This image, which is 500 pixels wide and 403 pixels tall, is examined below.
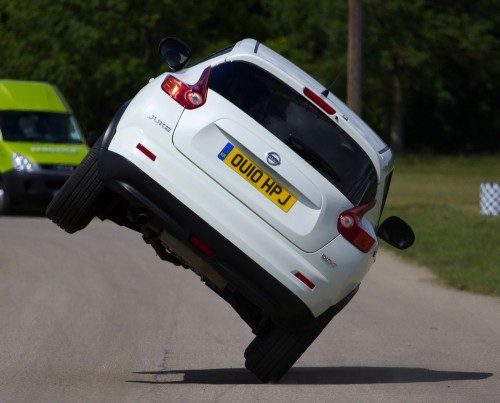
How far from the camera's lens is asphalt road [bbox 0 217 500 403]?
856 cm

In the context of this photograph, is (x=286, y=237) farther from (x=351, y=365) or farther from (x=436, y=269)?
(x=436, y=269)

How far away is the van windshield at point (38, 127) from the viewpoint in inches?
984

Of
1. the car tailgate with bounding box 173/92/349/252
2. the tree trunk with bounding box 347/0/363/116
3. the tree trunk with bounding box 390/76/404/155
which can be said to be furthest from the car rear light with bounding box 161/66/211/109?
the tree trunk with bounding box 390/76/404/155

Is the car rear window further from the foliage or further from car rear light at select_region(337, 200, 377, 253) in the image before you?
the foliage

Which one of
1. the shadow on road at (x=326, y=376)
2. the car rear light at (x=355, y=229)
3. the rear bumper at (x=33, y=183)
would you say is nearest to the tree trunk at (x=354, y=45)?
the rear bumper at (x=33, y=183)

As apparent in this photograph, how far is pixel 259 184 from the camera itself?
8438 mm

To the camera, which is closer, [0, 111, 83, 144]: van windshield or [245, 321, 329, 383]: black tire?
[245, 321, 329, 383]: black tire

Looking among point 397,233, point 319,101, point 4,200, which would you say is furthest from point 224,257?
point 4,200

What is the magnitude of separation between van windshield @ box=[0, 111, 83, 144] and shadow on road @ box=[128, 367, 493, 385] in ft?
52.1

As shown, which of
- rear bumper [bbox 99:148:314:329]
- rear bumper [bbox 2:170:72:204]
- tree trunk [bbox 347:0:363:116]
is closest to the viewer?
rear bumper [bbox 99:148:314:329]

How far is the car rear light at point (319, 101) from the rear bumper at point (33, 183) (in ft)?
51.2

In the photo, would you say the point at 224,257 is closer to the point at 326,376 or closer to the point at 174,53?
the point at 326,376

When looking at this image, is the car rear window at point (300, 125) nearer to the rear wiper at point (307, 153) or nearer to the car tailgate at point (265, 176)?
the rear wiper at point (307, 153)

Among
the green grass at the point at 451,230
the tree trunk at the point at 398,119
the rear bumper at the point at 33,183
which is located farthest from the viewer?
the tree trunk at the point at 398,119
